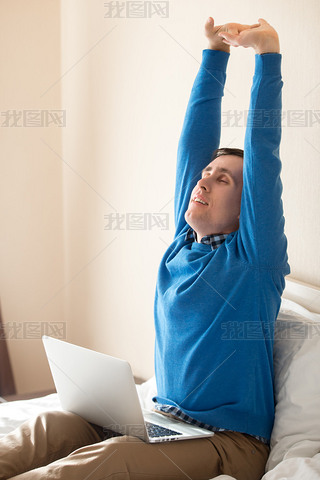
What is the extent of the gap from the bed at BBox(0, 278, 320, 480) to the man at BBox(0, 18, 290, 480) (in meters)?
0.04

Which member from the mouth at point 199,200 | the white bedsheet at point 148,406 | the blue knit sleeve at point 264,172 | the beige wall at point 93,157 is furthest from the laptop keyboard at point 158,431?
the beige wall at point 93,157

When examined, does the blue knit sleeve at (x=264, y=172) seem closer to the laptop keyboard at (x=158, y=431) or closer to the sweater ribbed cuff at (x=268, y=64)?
the sweater ribbed cuff at (x=268, y=64)

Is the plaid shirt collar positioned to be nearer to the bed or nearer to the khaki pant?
the bed

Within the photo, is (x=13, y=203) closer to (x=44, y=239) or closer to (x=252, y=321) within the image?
(x=44, y=239)

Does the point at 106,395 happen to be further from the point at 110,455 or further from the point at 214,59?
the point at 214,59

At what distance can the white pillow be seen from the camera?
1.26 m

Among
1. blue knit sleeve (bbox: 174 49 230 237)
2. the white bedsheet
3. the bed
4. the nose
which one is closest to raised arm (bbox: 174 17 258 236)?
blue knit sleeve (bbox: 174 49 230 237)

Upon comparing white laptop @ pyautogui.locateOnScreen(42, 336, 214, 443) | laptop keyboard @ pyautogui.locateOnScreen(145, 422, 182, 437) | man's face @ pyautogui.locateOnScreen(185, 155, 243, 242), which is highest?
man's face @ pyautogui.locateOnScreen(185, 155, 243, 242)

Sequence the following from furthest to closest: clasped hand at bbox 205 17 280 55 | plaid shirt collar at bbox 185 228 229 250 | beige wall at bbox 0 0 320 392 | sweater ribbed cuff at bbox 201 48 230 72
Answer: beige wall at bbox 0 0 320 392
sweater ribbed cuff at bbox 201 48 230 72
plaid shirt collar at bbox 185 228 229 250
clasped hand at bbox 205 17 280 55

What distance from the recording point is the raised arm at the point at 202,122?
1635 mm

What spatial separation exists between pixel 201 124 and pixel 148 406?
0.81m

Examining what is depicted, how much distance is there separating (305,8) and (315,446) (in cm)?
110

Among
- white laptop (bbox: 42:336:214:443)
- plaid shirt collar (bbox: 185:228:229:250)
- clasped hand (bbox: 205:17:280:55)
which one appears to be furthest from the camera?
plaid shirt collar (bbox: 185:228:229:250)

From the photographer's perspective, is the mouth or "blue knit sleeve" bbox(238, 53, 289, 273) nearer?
"blue knit sleeve" bbox(238, 53, 289, 273)
